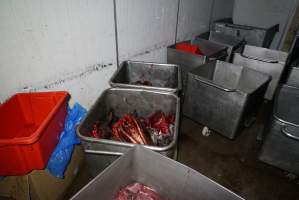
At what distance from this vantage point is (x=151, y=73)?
1914 mm

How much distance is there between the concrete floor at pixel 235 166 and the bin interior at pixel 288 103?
0.32 m

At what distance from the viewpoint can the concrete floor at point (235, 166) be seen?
4.94ft

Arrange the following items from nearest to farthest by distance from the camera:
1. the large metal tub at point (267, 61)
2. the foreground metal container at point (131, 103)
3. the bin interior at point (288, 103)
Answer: the foreground metal container at point (131, 103)
the bin interior at point (288, 103)
the large metal tub at point (267, 61)

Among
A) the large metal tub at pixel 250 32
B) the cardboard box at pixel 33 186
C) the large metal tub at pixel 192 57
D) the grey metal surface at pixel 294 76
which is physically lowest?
the cardboard box at pixel 33 186

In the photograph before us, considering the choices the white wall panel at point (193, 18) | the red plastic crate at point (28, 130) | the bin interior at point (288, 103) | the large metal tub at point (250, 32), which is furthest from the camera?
the large metal tub at point (250, 32)

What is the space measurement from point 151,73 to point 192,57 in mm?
538

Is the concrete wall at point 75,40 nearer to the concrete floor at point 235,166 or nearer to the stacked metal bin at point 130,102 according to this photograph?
the stacked metal bin at point 130,102

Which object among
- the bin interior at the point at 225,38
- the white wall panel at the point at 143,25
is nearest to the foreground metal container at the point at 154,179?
the white wall panel at the point at 143,25

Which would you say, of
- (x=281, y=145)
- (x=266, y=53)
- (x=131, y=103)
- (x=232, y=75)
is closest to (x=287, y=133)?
(x=281, y=145)

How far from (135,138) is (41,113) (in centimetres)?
63

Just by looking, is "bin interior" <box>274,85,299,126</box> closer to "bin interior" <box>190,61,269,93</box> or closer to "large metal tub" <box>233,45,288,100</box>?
"bin interior" <box>190,61,269,93</box>

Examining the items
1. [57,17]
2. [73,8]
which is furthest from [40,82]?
[73,8]

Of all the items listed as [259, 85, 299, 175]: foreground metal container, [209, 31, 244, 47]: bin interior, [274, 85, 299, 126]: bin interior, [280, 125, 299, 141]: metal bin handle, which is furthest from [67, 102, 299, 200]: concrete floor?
[209, 31, 244, 47]: bin interior

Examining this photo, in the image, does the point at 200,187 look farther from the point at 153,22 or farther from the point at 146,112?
the point at 153,22
